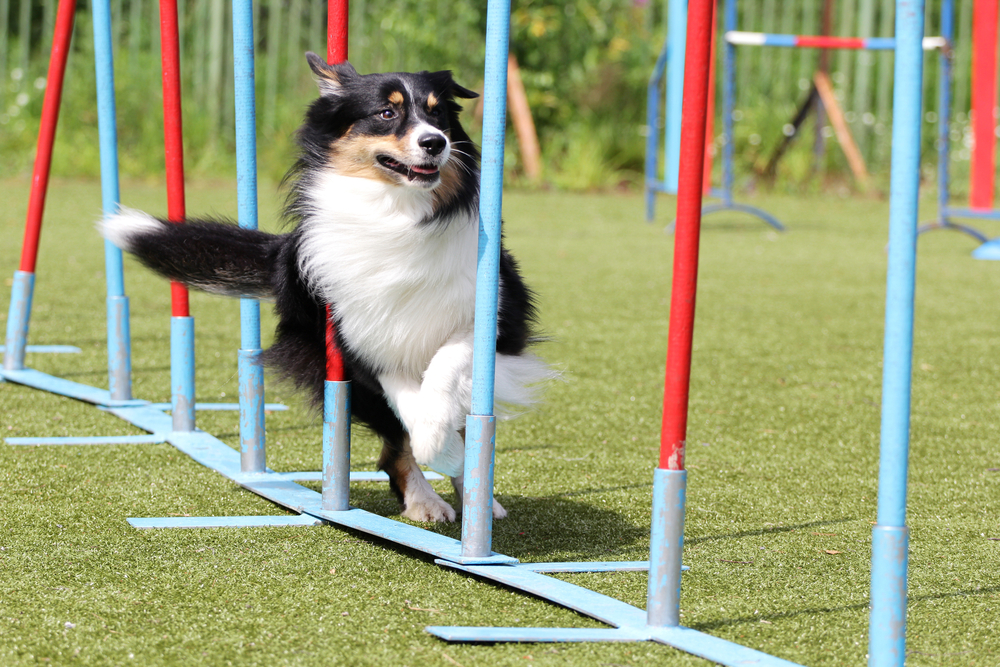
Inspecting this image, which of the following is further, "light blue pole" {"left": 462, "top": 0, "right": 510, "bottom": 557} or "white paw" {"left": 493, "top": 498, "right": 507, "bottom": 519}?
"white paw" {"left": 493, "top": 498, "right": 507, "bottom": 519}

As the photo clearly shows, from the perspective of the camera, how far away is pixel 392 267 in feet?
8.07

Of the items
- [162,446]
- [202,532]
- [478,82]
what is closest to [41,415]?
[162,446]

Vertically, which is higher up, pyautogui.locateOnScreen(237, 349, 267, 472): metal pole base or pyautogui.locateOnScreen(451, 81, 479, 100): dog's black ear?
pyautogui.locateOnScreen(451, 81, 479, 100): dog's black ear

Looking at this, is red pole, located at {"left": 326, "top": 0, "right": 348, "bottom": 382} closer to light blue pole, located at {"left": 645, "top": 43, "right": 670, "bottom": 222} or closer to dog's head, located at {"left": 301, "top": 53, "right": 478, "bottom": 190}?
dog's head, located at {"left": 301, "top": 53, "right": 478, "bottom": 190}

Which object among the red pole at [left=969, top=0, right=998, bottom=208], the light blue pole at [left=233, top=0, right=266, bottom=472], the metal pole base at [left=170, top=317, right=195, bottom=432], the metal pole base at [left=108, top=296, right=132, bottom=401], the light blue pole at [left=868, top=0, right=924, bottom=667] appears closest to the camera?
the light blue pole at [left=868, top=0, right=924, bottom=667]

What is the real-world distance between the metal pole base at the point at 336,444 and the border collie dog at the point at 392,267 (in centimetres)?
6

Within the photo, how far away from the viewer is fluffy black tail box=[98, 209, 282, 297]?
9.02ft

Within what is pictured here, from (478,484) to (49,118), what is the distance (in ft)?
8.01

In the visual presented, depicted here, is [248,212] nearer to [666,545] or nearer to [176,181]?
[176,181]

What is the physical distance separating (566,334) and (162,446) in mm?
2404

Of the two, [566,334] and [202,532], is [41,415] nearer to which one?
[202,532]

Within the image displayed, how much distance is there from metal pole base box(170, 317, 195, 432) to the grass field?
15cm

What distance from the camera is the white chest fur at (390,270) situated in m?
2.46

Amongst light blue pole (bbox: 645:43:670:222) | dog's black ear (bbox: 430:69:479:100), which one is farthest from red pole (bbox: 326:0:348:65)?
light blue pole (bbox: 645:43:670:222)
